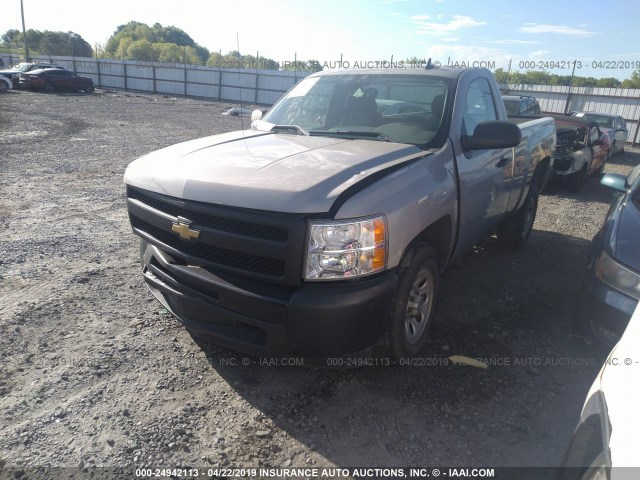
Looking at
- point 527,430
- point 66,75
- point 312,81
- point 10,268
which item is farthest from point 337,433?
point 66,75

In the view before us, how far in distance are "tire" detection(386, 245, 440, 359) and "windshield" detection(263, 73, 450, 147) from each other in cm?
95

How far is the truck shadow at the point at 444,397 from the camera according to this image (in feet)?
8.16

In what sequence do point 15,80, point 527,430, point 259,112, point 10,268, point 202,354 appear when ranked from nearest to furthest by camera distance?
point 527,430
point 202,354
point 10,268
point 259,112
point 15,80

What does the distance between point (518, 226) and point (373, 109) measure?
106 inches

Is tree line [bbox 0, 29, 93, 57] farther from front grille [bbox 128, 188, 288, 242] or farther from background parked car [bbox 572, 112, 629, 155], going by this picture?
front grille [bbox 128, 188, 288, 242]

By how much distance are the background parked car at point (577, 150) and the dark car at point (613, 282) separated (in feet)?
21.2

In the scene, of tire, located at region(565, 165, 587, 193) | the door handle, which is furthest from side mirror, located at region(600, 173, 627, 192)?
tire, located at region(565, 165, 587, 193)

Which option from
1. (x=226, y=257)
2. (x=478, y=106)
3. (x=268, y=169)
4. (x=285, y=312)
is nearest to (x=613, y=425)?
(x=285, y=312)

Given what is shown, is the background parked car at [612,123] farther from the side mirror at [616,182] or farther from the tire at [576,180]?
the side mirror at [616,182]

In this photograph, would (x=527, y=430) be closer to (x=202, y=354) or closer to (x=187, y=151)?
(x=202, y=354)

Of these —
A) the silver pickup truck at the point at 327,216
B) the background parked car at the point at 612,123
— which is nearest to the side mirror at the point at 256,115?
the silver pickup truck at the point at 327,216

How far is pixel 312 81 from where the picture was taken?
441 centimetres

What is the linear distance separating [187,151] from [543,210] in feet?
22.7

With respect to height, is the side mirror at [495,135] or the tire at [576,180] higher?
the side mirror at [495,135]
